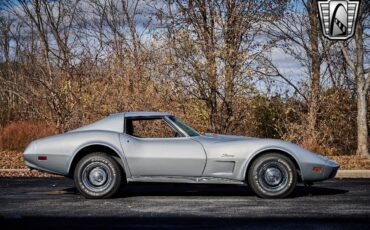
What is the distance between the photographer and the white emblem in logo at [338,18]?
15703 mm

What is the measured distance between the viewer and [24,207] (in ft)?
25.9

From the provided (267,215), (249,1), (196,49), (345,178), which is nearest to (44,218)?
(267,215)

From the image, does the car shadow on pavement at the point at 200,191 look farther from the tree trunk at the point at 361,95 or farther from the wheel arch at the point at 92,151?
the tree trunk at the point at 361,95

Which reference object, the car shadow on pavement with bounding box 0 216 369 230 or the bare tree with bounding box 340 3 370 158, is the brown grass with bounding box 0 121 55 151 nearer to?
the bare tree with bounding box 340 3 370 158

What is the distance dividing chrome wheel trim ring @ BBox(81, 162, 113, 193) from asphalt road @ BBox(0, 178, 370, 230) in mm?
275

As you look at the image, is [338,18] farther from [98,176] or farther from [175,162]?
[98,176]

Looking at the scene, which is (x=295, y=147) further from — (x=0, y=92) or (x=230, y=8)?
(x=0, y=92)

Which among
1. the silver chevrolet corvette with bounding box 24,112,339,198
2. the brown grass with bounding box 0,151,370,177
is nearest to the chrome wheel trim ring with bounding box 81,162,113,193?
the silver chevrolet corvette with bounding box 24,112,339,198

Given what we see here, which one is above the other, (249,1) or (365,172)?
(249,1)

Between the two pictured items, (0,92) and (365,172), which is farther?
(0,92)

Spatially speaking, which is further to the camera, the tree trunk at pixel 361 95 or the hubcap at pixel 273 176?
the tree trunk at pixel 361 95

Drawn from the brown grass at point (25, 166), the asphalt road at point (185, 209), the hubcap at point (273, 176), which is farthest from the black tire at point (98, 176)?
the brown grass at point (25, 166)

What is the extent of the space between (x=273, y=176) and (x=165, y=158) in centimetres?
152

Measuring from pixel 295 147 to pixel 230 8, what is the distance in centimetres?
900
